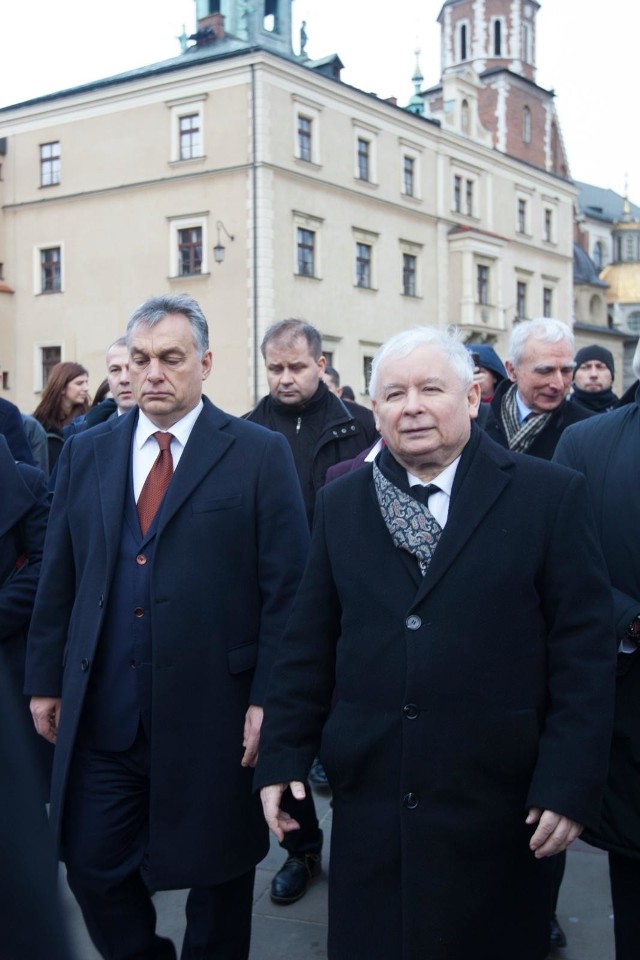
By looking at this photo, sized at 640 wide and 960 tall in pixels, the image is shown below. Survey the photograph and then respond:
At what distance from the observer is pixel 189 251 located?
3069cm

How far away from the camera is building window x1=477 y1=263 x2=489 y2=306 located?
38938 mm

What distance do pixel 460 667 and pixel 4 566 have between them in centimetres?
200

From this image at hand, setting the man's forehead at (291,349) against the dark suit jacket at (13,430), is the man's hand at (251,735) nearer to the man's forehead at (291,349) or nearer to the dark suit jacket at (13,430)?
the dark suit jacket at (13,430)

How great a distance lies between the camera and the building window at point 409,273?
118ft

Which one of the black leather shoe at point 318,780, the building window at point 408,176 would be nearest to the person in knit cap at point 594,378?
the black leather shoe at point 318,780

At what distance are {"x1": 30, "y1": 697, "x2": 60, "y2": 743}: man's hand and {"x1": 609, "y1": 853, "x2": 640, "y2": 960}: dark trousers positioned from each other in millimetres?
1763

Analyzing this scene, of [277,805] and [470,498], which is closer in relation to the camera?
[470,498]

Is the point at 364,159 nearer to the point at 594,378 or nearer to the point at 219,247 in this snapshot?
the point at 219,247

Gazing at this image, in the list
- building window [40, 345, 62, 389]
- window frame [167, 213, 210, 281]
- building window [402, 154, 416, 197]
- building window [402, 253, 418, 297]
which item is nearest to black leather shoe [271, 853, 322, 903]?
window frame [167, 213, 210, 281]

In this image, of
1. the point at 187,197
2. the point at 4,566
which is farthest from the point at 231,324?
the point at 4,566

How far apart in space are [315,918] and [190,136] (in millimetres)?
29669

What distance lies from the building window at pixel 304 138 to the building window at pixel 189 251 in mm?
3967

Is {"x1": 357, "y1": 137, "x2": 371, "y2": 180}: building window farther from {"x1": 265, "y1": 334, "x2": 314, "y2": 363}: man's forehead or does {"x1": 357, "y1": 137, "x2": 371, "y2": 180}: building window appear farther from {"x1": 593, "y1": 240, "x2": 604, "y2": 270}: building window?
{"x1": 593, "y1": 240, "x2": 604, "y2": 270}: building window

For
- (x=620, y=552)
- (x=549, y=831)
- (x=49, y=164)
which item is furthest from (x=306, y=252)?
(x=549, y=831)
